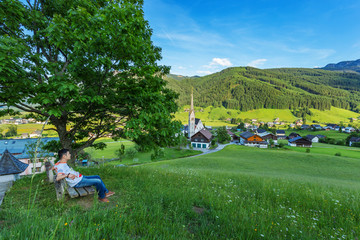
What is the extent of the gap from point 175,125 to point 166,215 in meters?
3.59

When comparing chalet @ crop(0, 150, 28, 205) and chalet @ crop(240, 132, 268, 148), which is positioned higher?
chalet @ crop(0, 150, 28, 205)

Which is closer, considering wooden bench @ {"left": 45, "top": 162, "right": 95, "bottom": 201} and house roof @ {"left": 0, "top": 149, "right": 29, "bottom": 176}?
wooden bench @ {"left": 45, "top": 162, "right": 95, "bottom": 201}

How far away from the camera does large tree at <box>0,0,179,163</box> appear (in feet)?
15.2

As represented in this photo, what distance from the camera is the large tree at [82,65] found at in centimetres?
462

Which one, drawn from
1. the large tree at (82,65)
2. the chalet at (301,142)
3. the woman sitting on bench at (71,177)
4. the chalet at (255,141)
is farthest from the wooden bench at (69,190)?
the chalet at (301,142)

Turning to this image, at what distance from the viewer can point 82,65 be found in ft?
18.3

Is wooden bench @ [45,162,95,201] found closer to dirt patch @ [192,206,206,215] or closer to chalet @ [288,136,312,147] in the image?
dirt patch @ [192,206,206,215]

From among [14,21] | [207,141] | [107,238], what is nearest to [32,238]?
[107,238]

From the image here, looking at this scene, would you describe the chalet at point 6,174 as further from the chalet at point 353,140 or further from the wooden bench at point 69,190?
the chalet at point 353,140

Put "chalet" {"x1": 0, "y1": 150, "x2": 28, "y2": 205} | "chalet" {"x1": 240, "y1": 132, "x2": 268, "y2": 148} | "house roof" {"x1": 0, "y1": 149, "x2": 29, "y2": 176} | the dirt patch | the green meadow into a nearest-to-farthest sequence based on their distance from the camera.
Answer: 1. the green meadow
2. the dirt patch
3. "chalet" {"x1": 0, "y1": 150, "x2": 28, "y2": 205}
4. "house roof" {"x1": 0, "y1": 149, "x2": 29, "y2": 176}
5. "chalet" {"x1": 240, "y1": 132, "x2": 268, "y2": 148}

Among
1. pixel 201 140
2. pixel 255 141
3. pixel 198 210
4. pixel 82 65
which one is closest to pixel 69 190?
pixel 198 210

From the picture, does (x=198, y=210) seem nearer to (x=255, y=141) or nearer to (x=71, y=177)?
(x=71, y=177)

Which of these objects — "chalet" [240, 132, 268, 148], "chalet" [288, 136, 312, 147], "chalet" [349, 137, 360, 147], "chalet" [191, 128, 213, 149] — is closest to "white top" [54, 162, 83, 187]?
"chalet" [191, 128, 213, 149]

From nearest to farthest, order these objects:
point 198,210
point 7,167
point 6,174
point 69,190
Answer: point 69,190 < point 198,210 < point 6,174 < point 7,167
